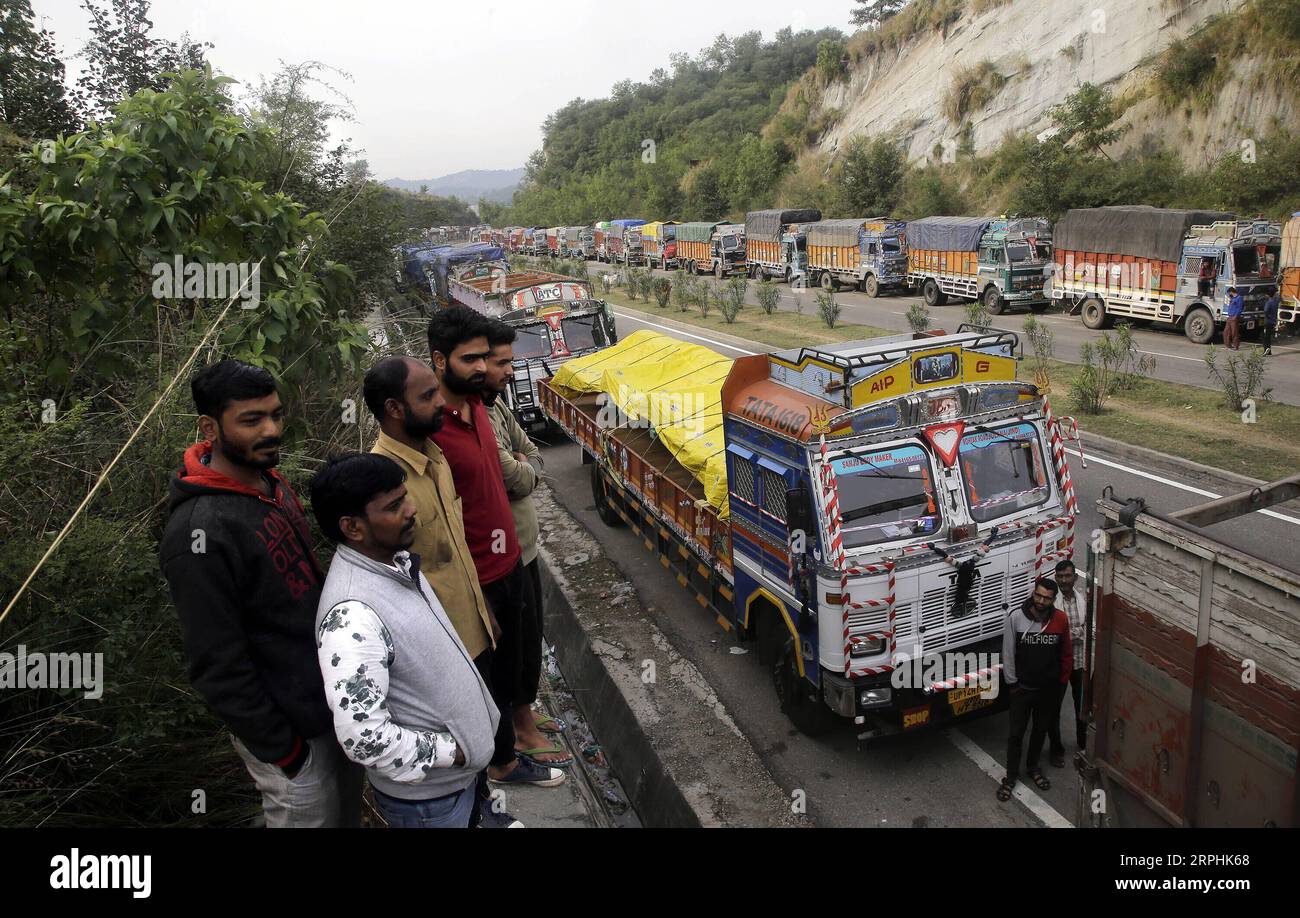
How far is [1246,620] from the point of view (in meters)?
3.23

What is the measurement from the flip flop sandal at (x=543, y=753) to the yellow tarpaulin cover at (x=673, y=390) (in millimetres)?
2294

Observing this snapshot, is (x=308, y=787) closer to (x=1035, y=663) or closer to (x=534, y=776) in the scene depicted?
(x=534, y=776)

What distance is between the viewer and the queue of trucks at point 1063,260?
18.9 meters

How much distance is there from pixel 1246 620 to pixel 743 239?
39697mm

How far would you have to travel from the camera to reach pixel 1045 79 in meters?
37.8

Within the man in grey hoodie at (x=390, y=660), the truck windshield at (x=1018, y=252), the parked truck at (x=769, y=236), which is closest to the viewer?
the man in grey hoodie at (x=390, y=660)

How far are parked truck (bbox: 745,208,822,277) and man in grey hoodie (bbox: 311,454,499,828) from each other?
3558cm

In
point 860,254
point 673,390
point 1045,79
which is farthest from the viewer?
point 1045,79

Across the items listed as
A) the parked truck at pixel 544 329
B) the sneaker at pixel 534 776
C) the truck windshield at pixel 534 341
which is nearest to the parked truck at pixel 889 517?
the sneaker at pixel 534 776

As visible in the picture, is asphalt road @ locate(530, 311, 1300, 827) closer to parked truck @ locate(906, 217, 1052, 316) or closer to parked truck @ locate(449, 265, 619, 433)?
parked truck @ locate(449, 265, 619, 433)

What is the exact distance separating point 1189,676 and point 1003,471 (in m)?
2.54

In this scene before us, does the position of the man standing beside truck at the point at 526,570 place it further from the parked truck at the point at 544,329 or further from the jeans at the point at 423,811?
the parked truck at the point at 544,329

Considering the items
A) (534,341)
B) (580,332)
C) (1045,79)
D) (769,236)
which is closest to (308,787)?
(534,341)

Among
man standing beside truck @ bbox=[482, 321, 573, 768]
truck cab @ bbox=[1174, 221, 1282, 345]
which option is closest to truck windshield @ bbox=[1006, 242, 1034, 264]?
truck cab @ bbox=[1174, 221, 1282, 345]
